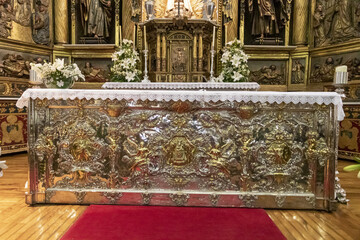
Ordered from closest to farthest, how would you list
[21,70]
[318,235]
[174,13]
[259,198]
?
[318,235] < [259,198] < [174,13] < [21,70]

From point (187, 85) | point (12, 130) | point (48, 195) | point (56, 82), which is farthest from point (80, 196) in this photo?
point (12, 130)

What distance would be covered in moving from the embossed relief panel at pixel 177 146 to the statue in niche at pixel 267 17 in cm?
454

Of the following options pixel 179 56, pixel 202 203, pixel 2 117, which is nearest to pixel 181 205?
pixel 202 203

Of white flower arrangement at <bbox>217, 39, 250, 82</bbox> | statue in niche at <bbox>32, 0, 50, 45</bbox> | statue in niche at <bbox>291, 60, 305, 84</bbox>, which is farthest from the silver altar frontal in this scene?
statue in niche at <bbox>32, 0, 50, 45</bbox>

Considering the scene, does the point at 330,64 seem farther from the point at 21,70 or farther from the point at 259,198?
the point at 21,70

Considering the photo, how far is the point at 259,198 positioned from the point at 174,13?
14.7ft

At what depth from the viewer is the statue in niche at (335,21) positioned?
6.32 meters

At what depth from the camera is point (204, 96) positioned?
10.5 ft

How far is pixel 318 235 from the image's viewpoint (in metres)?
2.68

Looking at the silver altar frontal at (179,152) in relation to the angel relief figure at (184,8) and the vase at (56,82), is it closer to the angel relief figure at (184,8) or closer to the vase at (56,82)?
the vase at (56,82)

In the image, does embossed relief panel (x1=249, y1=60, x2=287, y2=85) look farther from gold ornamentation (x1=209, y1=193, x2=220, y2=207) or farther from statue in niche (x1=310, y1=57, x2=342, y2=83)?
gold ornamentation (x1=209, y1=193, x2=220, y2=207)

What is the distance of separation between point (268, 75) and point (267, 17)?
4.79ft

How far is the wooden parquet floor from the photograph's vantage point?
105 inches

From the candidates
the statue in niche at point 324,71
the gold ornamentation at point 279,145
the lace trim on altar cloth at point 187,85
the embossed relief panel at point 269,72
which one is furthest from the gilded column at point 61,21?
the statue in niche at point 324,71
